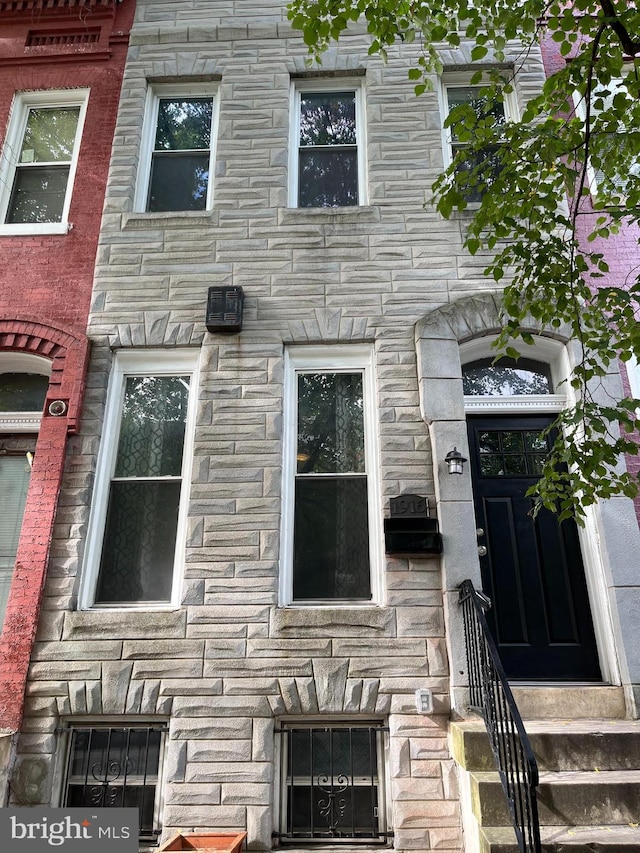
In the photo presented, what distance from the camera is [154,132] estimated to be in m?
6.45

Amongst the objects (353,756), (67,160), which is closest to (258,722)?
(353,756)

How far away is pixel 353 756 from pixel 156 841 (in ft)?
4.57

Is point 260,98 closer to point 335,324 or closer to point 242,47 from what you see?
→ point 242,47

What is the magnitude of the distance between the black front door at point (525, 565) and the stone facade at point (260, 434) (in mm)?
475

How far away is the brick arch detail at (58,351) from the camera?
5215mm

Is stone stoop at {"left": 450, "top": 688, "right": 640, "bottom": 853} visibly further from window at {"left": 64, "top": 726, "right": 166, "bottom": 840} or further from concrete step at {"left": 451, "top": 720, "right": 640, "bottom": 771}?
window at {"left": 64, "top": 726, "right": 166, "bottom": 840}

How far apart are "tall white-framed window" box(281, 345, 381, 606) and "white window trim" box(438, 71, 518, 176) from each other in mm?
2333

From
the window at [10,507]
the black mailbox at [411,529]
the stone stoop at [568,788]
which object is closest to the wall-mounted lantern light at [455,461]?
the black mailbox at [411,529]

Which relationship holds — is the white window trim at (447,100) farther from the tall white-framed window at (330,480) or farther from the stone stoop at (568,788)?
the stone stoop at (568,788)

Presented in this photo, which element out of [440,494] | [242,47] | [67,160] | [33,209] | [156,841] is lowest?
[156,841]

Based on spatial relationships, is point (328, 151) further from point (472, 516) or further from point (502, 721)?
point (502, 721)

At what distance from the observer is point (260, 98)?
20.7 ft

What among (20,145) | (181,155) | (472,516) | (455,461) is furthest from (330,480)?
(20,145)

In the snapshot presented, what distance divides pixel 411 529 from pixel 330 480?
0.80 m
